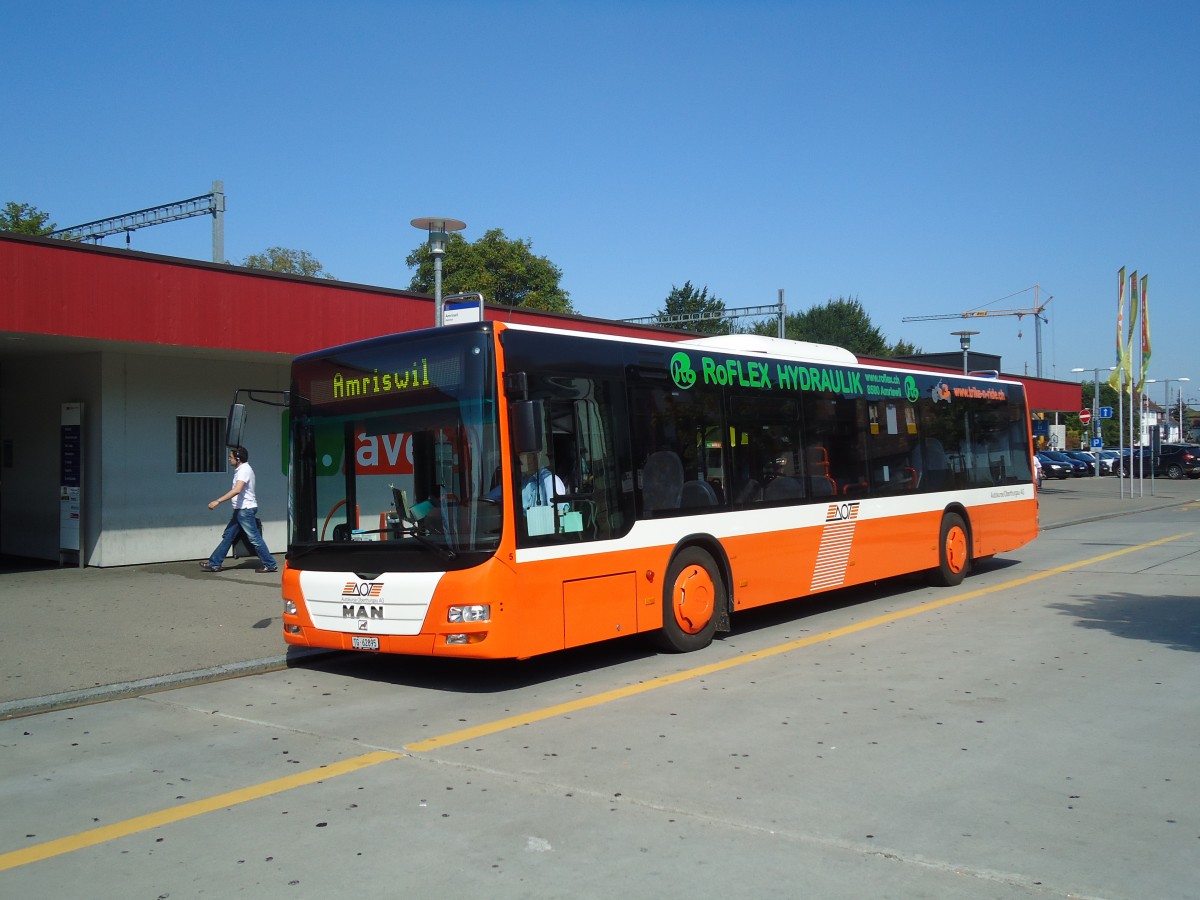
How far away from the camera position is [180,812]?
5516 millimetres

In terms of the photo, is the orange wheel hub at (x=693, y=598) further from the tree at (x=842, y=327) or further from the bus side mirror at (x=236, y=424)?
the tree at (x=842, y=327)

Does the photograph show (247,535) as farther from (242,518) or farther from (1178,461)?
(1178,461)

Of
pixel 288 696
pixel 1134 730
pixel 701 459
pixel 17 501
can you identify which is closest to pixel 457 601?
pixel 288 696

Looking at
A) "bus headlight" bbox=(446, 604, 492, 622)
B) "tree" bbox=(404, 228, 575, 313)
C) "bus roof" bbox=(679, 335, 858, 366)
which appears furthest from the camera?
"tree" bbox=(404, 228, 575, 313)

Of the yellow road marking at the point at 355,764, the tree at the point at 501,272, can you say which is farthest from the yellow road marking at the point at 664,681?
the tree at the point at 501,272

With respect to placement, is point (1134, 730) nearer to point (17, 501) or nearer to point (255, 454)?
point (255, 454)

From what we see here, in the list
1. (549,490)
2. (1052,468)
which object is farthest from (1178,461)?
(549,490)

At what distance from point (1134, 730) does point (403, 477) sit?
551cm

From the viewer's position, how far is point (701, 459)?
9992 millimetres

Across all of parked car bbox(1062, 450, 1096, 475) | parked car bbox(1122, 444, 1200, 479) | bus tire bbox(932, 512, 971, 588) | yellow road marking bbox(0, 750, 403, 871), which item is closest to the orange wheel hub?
yellow road marking bbox(0, 750, 403, 871)

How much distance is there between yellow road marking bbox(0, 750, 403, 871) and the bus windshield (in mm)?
1927

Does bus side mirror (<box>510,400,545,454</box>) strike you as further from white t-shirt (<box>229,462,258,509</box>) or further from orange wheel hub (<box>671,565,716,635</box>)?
white t-shirt (<box>229,462,258,509</box>)

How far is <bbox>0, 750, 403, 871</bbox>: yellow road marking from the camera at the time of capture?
4.97 meters

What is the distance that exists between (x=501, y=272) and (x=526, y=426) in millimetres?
47997
